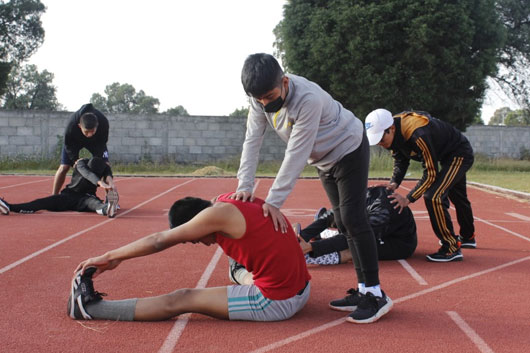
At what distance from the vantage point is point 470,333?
11.6 ft

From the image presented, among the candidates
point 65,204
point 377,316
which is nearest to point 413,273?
point 377,316

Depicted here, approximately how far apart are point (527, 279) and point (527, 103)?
26.6 m

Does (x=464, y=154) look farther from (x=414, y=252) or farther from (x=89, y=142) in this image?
(x=89, y=142)

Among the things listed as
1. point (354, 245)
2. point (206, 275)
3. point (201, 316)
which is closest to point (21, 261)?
point (206, 275)

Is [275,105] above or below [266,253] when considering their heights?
above

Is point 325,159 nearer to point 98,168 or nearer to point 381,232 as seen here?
point 381,232

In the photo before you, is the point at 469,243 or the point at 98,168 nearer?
the point at 469,243

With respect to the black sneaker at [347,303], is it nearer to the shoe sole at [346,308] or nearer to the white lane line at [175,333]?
the shoe sole at [346,308]

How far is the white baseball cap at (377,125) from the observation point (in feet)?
16.6

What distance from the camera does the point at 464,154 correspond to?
5680 mm

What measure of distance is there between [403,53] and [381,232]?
17954 mm

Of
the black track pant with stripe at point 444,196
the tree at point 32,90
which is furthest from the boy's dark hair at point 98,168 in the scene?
the tree at point 32,90

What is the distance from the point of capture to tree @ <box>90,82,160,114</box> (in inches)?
3391

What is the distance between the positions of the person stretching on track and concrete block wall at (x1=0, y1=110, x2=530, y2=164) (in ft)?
63.0
